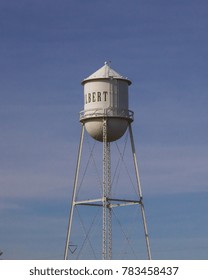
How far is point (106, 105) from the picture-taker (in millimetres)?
96938

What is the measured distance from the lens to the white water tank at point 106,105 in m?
96.4

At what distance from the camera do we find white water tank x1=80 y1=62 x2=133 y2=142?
96.4m

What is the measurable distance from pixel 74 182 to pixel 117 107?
8439 mm

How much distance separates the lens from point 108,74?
9781cm
